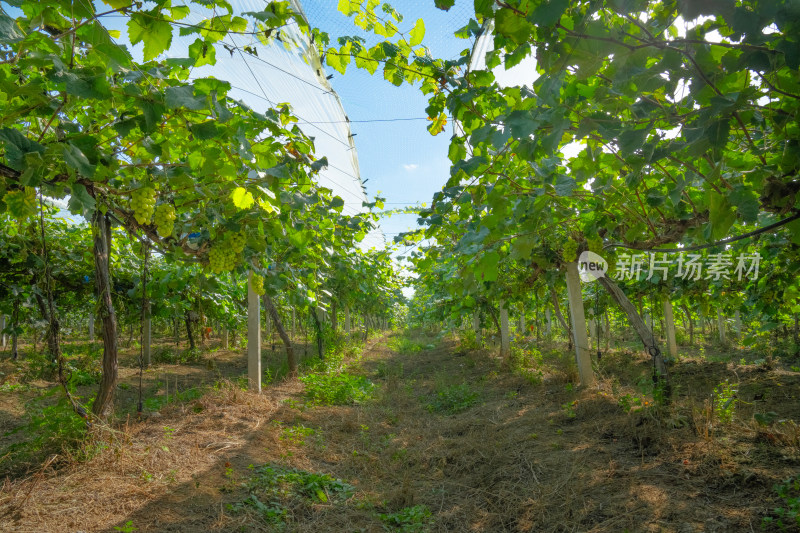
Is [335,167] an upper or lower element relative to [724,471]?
upper

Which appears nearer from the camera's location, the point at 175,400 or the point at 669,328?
the point at 175,400

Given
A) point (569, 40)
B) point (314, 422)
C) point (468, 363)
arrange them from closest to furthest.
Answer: point (569, 40), point (314, 422), point (468, 363)

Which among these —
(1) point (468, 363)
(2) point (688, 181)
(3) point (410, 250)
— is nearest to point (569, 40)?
(2) point (688, 181)

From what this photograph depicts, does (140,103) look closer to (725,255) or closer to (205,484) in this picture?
(205,484)

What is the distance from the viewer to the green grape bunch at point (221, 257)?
2.83 metres

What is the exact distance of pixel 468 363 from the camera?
1066cm

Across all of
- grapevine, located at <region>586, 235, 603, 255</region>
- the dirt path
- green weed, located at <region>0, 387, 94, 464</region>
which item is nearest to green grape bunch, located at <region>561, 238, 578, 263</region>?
grapevine, located at <region>586, 235, 603, 255</region>

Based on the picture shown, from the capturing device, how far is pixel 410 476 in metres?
3.62

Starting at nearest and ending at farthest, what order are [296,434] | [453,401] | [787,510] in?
[787,510]
[296,434]
[453,401]

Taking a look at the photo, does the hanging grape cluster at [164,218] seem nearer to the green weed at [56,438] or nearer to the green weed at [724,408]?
the green weed at [56,438]

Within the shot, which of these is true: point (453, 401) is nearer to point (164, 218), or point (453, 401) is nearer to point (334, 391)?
point (334, 391)

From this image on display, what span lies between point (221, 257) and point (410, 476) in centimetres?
234

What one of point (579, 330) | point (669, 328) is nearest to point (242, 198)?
point (579, 330)

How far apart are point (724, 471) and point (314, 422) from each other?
12.7 ft
